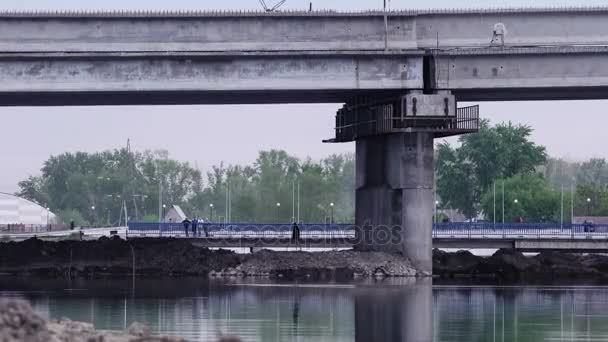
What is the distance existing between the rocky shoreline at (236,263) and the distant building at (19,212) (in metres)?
97.7

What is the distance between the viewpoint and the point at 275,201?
181375 mm

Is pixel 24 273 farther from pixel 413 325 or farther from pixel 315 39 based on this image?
pixel 413 325

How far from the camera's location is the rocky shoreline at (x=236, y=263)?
207 ft

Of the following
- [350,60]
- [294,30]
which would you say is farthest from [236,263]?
[294,30]

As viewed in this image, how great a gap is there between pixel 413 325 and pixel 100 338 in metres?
11.7

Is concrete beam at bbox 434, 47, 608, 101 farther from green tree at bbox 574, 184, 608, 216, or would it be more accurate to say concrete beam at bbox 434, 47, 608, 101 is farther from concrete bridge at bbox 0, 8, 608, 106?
green tree at bbox 574, 184, 608, 216

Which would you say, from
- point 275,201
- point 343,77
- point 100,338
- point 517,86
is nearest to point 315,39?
point 343,77

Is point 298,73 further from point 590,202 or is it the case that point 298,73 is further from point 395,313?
point 590,202

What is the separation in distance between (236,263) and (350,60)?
37.7ft

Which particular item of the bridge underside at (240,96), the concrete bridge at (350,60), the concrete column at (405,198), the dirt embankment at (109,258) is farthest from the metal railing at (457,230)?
the concrete bridge at (350,60)

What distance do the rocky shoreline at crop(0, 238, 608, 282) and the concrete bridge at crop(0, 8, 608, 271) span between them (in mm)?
2647

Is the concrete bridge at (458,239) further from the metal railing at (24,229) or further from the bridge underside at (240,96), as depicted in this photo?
the metal railing at (24,229)

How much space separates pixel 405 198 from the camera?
61.8m

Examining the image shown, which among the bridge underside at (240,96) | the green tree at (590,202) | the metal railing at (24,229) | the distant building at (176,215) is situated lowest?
the metal railing at (24,229)
